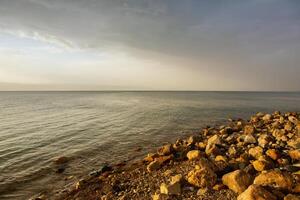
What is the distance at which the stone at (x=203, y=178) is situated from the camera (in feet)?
26.2

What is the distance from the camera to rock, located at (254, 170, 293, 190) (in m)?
6.84

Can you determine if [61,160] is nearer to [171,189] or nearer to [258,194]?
[171,189]

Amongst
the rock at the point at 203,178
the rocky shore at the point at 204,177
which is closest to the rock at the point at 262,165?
the rocky shore at the point at 204,177

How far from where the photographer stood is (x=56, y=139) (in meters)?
20.3

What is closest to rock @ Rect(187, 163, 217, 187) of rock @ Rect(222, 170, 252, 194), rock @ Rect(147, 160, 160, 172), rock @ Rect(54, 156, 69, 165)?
rock @ Rect(222, 170, 252, 194)

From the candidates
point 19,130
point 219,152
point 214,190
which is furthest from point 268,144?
point 19,130

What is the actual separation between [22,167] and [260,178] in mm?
13379

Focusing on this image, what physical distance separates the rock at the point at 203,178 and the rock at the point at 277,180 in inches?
60.3

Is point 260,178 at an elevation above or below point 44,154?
above

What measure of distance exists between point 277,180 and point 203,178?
2.47 m

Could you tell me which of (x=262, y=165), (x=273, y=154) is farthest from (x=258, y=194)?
(x=273, y=154)

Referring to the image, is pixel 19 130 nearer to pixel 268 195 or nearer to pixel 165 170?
pixel 165 170

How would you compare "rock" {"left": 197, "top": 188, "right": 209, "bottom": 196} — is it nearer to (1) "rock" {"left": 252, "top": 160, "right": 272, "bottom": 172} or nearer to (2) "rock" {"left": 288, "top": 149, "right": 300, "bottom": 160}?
(1) "rock" {"left": 252, "top": 160, "right": 272, "bottom": 172}

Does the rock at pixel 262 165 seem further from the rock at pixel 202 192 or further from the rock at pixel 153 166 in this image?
the rock at pixel 153 166
